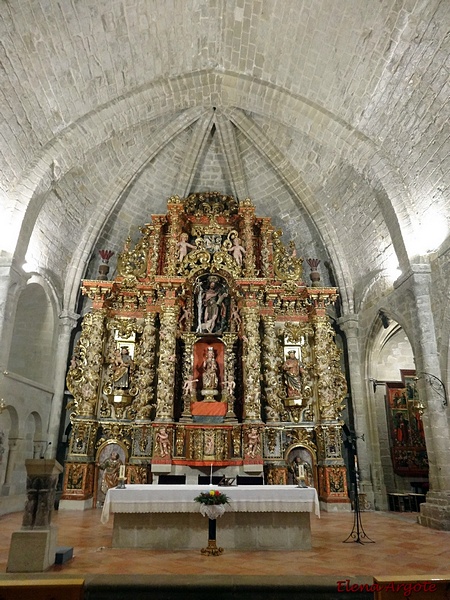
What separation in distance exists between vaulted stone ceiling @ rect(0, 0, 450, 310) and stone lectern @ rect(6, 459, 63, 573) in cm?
602

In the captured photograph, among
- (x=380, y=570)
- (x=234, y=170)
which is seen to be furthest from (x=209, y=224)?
(x=380, y=570)

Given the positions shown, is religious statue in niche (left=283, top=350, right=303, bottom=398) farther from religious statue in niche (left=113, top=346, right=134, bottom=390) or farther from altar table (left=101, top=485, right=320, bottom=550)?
altar table (left=101, top=485, right=320, bottom=550)

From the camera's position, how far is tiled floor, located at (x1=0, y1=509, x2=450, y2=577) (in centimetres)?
558

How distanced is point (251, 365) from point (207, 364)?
1381 mm

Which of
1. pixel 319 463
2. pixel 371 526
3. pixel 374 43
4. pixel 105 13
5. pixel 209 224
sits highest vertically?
pixel 105 13

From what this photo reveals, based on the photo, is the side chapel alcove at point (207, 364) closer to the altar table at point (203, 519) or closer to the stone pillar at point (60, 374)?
the stone pillar at point (60, 374)

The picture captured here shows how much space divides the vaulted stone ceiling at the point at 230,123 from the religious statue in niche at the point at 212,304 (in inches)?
143

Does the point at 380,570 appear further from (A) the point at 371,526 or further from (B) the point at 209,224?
(B) the point at 209,224

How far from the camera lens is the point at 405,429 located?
1466 centimetres

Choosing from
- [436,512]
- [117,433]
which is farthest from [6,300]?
[436,512]

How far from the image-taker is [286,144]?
49.4 ft

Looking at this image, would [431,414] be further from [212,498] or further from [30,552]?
[30,552]

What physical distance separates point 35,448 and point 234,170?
11323mm

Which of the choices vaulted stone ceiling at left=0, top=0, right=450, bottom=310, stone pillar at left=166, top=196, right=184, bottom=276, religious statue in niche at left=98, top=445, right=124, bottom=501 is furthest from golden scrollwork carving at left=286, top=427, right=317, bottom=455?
stone pillar at left=166, top=196, right=184, bottom=276
